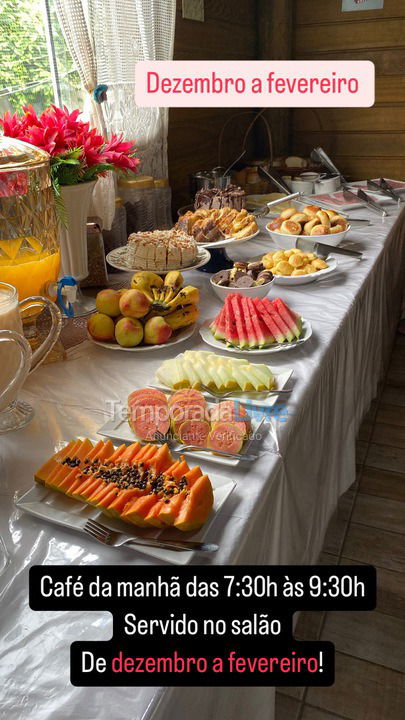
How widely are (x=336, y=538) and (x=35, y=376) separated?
3.10 feet

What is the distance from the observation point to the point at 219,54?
2.44 meters

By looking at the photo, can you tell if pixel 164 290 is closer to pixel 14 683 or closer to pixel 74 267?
pixel 74 267

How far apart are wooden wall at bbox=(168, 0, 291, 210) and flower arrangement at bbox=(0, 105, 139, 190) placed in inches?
43.0

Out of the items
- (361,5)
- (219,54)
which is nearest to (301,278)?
(219,54)

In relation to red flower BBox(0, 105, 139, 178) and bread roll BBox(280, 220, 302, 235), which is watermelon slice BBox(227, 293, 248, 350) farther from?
bread roll BBox(280, 220, 302, 235)

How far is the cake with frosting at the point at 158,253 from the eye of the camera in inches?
50.4

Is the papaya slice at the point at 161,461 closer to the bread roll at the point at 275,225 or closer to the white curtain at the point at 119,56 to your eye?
the white curtain at the point at 119,56

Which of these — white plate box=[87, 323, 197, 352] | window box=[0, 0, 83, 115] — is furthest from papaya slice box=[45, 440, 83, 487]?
window box=[0, 0, 83, 115]

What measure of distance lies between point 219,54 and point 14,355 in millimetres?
2156

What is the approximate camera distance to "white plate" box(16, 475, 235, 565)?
573mm

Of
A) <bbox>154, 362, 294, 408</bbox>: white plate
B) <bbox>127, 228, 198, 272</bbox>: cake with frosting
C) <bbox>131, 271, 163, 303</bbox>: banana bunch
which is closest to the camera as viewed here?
<bbox>154, 362, 294, 408</bbox>: white plate

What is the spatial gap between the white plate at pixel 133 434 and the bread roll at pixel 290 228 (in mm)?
887

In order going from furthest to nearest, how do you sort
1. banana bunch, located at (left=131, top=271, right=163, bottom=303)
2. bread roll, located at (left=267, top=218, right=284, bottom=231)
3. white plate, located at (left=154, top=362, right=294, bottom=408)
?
bread roll, located at (left=267, top=218, right=284, bottom=231) → banana bunch, located at (left=131, top=271, right=163, bottom=303) → white plate, located at (left=154, top=362, right=294, bottom=408)

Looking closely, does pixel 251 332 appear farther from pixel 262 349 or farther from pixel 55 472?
pixel 55 472
